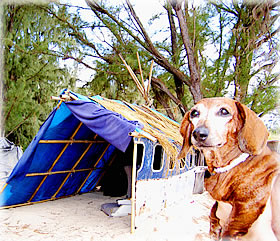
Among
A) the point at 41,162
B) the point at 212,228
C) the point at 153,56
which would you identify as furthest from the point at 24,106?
the point at 212,228

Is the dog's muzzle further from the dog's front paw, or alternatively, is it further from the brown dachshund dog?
the dog's front paw

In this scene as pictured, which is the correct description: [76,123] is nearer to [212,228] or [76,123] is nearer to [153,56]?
[153,56]

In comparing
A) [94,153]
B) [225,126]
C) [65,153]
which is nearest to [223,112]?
[225,126]

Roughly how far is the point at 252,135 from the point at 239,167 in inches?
3.2

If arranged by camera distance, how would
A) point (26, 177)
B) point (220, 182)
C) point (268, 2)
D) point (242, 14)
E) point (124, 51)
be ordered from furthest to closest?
point (124, 51) → point (26, 177) → point (242, 14) → point (268, 2) → point (220, 182)

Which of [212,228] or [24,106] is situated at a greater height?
[24,106]

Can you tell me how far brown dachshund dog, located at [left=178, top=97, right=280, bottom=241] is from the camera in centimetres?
48

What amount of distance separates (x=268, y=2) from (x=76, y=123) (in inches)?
153

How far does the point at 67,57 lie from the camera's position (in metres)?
6.51

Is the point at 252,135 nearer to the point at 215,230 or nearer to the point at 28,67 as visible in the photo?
the point at 215,230

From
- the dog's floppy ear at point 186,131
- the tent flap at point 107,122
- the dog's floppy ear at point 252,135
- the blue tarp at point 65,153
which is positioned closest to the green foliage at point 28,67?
the blue tarp at point 65,153

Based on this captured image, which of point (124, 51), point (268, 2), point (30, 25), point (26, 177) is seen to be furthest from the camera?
point (30, 25)

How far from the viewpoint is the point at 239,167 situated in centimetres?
52

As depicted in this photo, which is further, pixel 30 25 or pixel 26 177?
pixel 30 25
